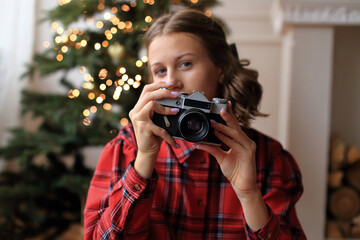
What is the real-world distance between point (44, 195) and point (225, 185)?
4.15 feet

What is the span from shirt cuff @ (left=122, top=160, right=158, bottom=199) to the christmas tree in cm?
52

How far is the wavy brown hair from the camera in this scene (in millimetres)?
942

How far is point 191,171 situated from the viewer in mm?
915

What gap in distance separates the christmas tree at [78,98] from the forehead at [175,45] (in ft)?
1.01

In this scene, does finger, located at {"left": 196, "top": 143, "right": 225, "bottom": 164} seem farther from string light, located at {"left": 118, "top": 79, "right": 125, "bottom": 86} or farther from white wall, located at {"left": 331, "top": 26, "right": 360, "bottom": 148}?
white wall, located at {"left": 331, "top": 26, "right": 360, "bottom": 148}

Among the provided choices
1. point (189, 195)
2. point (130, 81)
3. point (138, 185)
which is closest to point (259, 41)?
point (130, 81)

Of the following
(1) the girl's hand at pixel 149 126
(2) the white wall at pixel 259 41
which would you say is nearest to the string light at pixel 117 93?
(1) the girl's hand at pixel 149 126

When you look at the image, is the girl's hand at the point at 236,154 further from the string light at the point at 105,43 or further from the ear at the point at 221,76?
the string light at the point at 105,43

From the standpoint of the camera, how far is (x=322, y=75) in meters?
1.51

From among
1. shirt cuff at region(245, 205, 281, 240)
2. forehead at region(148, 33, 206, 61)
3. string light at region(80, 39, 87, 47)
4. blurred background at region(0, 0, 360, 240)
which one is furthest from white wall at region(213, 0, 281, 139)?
shirt cuff at region(245, 205, 281, 240)

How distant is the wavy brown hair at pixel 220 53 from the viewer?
942 millimetres

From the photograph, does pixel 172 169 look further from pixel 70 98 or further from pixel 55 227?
pixel 55 227

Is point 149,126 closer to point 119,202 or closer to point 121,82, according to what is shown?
point 119,202

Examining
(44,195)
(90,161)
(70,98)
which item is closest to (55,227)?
(44,195)
